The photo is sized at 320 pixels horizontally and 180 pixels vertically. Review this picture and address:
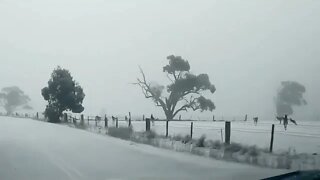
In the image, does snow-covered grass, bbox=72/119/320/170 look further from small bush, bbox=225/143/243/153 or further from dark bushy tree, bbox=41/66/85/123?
dark bushy tree, bbox=41/66/85/123

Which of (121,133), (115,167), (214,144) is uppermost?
(214,144)

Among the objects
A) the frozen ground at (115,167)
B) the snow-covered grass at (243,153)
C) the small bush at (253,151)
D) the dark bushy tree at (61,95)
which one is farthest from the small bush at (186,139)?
the dark bushy tree at (61,95)

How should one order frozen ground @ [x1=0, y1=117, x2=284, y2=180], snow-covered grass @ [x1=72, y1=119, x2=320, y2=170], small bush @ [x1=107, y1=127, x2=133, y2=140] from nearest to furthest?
frozen ground @ [x1=0, y1=117, x2=284, y2=180] → snow-covered grass @ [x1=72, y1=119, x2=320, y2=170] → small bush @ [x1=107, y1=127, x2=133, y2=140]

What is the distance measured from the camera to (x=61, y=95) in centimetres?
7031

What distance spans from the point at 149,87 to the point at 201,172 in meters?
65.1

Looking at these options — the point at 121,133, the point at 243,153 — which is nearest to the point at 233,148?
the point at 243,153

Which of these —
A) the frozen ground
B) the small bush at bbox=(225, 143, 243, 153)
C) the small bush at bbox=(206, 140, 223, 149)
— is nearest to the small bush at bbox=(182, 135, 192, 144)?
the small bush at bbox=(206, 140, 223, 149)

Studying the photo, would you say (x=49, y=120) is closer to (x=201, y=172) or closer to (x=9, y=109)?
(x=201, y=172)

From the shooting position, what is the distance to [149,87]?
7769cm

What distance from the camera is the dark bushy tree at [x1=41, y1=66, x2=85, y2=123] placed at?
230ft

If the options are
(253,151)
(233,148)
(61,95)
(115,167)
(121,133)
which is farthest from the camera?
(61,95)

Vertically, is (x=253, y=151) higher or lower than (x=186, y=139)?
higher

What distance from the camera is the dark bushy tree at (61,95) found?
70.1 metres

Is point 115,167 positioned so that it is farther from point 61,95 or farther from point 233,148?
point 61,95
